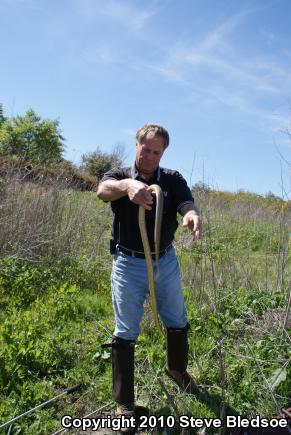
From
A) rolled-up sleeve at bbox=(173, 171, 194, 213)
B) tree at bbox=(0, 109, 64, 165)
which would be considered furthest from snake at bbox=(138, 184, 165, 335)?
tree at bbox=(0, 109, 64, 165)

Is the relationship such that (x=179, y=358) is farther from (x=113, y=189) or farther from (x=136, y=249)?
(x=113, y=189)

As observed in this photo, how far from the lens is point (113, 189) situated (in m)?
2.35

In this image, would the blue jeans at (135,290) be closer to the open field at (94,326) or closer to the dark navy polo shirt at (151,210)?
the dark navy polo shirt at (151,210)

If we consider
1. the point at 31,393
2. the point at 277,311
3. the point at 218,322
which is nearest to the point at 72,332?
the point at 31,393

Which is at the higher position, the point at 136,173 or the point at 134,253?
the point at 136,173

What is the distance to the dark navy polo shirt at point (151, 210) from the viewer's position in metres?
2.50

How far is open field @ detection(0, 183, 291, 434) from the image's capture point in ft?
9.02

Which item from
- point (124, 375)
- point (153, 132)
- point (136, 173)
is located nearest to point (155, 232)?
point (136, 173)

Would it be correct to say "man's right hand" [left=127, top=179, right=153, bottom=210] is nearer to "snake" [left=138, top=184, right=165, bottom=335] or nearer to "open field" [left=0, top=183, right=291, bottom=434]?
"snake" [left=138, top=184, right=165, bottom=335]

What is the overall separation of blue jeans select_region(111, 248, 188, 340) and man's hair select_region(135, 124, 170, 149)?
27.6 inches

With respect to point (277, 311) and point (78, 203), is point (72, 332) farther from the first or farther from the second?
point (78, 203)

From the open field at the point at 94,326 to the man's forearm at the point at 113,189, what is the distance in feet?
3.07

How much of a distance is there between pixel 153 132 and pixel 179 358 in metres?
1.50

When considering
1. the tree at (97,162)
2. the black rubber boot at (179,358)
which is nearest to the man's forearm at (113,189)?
the black rubber boot at (179,358)
